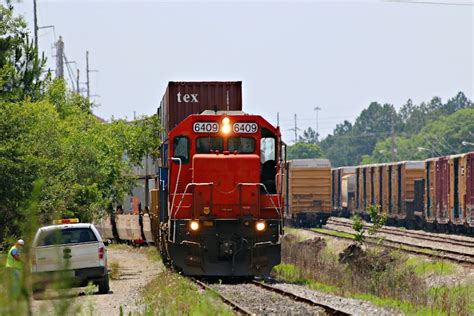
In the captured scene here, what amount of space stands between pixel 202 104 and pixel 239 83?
1.08m

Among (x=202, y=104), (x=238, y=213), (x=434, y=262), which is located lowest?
(x=434, y=262)

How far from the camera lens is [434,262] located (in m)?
25.2

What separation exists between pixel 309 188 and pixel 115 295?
3238cm

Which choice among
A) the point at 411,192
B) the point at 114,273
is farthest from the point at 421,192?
the point at 114,273

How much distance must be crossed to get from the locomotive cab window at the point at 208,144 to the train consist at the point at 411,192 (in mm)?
18655

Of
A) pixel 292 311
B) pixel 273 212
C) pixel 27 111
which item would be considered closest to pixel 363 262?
pixel 273 212

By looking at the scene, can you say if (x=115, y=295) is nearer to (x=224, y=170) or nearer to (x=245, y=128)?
(x=224, y=170)

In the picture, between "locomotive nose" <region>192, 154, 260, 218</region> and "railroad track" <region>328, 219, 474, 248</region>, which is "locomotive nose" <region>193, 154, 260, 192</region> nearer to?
"locomotive nose" <region>192, 154, 260, 218</region>

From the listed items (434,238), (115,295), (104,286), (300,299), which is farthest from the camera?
(434,238)

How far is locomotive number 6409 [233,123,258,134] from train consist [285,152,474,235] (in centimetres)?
1832

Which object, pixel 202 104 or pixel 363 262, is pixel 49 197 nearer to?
pixel 202 104

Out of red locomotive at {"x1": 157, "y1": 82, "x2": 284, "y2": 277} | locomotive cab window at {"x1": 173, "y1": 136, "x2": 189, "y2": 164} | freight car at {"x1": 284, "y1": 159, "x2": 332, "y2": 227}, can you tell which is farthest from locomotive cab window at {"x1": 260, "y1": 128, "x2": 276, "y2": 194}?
freight car at {"x1": 284, "y1": 159, "x2": 332, "y2": 227}

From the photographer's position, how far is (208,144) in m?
20.5

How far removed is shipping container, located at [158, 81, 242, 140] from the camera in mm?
23906
